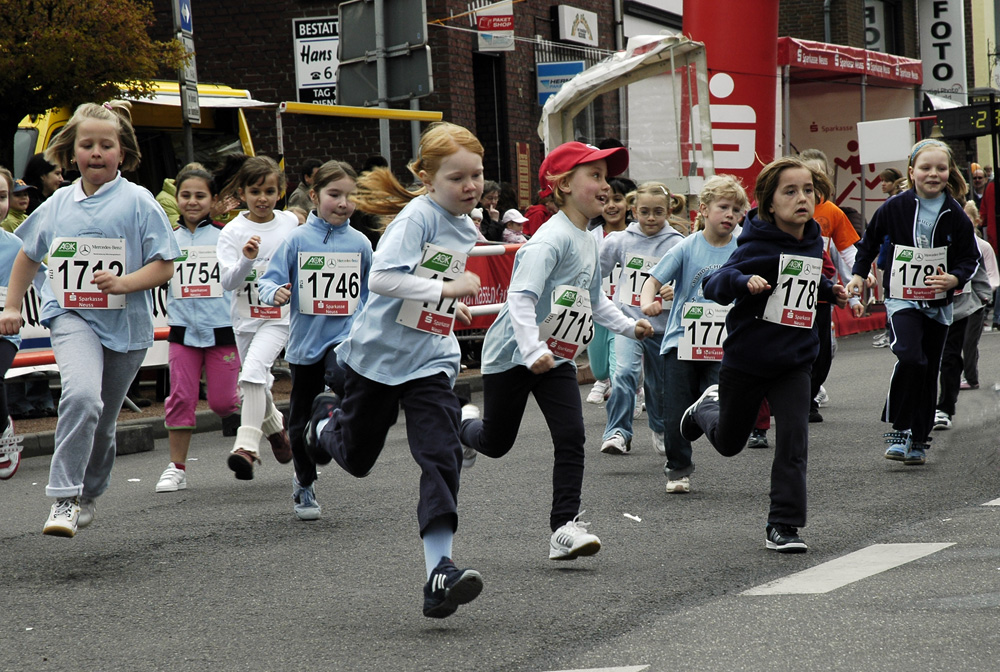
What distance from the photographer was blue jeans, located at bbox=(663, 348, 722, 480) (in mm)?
7496

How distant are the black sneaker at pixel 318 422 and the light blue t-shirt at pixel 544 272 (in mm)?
663

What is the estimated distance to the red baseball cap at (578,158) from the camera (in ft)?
19.3

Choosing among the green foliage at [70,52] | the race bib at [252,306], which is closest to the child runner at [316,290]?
the race bib at [252,306]

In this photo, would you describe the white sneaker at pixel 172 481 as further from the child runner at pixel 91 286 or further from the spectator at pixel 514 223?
the spectator at pixel 514 223

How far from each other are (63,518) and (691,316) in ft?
10.7

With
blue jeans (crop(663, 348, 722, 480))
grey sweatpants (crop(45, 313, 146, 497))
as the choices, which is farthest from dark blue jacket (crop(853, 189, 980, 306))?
grey sweatpants (crop(45, 313, 146, 497))

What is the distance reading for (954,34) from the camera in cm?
3869

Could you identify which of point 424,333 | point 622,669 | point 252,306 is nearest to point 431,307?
point 424,333

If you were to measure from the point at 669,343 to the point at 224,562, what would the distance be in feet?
8.92

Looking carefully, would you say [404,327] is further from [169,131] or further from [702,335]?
[169,131]

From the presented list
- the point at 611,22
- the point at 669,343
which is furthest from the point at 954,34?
the point at 669,343

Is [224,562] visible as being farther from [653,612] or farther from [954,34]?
[954,34]

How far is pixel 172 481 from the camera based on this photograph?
27.2 feet

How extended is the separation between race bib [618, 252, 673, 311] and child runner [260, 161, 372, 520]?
93.4 inches
